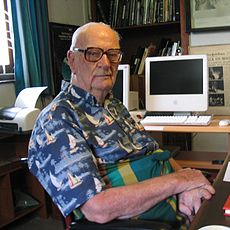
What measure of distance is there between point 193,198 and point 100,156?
Answer: 1.21 feet

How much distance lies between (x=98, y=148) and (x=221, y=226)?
1.83ft

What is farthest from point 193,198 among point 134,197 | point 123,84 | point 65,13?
point 65,13

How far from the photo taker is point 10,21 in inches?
106

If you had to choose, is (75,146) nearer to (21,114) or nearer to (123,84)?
(21,114)

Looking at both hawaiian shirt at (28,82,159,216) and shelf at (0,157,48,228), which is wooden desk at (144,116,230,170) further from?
shelf at (0,157,48,228)

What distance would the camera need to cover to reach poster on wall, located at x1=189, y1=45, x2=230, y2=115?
2.88 m

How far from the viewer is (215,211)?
3.34ft

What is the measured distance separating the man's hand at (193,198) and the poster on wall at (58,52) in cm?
196

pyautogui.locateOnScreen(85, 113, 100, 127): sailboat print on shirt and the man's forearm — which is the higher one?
pyautogui.locateOnScreen(85, 113, 100, 127): sailboat print on shirt

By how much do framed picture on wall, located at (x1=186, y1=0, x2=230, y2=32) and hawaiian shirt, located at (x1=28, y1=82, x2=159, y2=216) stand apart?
1.71 metres

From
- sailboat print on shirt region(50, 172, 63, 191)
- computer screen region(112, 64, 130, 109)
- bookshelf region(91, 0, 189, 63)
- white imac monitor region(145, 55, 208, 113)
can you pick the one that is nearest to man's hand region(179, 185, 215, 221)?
sailboat print on shirt region(50, 172, 63, 191)

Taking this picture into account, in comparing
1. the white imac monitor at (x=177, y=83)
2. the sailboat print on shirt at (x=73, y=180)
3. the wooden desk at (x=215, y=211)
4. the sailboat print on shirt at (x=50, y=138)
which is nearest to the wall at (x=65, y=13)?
the white imac monitor at (x=177, y=83)

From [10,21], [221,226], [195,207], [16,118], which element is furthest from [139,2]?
[221,226]

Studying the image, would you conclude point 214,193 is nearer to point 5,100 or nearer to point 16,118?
point 16,118
